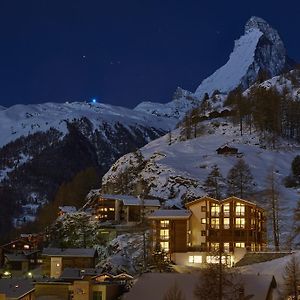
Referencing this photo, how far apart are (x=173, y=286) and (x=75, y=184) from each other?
90.1 meters

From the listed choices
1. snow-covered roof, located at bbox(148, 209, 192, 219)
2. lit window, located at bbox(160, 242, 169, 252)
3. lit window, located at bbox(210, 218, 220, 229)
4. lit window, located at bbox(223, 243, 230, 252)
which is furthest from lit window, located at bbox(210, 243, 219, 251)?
lit window, located at bbox(160, 242, 169, 252)

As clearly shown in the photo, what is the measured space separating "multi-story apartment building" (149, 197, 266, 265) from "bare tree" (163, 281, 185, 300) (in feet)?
81.5

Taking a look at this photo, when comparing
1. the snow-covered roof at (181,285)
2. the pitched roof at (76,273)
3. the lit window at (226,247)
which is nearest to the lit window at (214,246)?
the lit window at (226,247)

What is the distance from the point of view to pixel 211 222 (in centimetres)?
7681

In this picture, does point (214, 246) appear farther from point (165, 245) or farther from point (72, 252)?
point (72, 252)

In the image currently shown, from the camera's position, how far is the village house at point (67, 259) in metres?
81.5

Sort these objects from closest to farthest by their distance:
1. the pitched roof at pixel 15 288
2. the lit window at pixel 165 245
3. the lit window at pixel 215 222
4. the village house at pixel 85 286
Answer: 1. the pitched roof at pixel 15 288
2. the village house at pixel 85 286
3. the lit window at pixel 165 245
4. the lit window at pixel 215 222

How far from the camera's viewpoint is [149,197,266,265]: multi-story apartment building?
74500 millimetres

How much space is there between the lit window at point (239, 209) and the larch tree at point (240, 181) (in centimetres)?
1371

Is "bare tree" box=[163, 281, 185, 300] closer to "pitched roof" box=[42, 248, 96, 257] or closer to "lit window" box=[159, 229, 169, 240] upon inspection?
"lit window" box=[159, 229, 169, 240]

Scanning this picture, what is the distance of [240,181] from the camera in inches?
3627

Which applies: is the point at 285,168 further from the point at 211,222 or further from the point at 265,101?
the point at 211,222

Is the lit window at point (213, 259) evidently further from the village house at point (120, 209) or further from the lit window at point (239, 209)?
the village house at point (120, 209)

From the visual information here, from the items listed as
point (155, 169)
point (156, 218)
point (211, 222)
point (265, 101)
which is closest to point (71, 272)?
point (156, 218)
